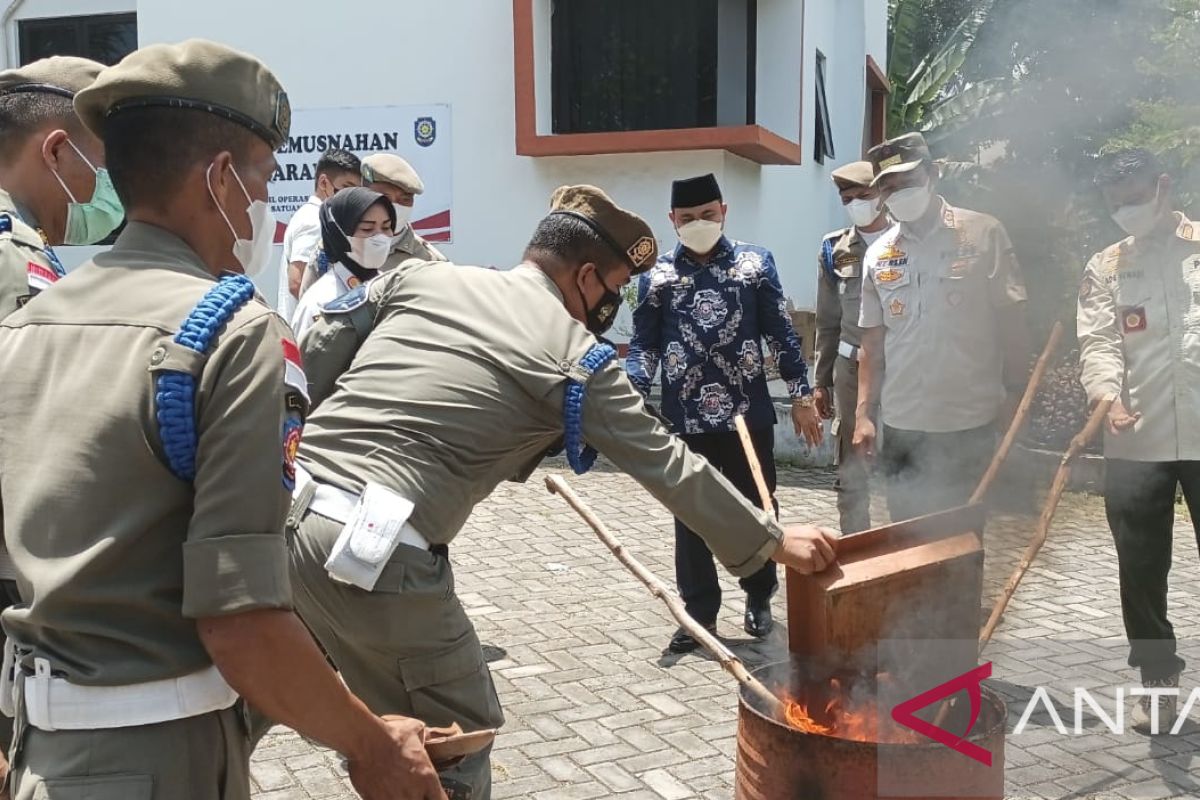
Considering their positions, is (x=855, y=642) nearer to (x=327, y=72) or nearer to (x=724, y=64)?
(x=724, y=64)

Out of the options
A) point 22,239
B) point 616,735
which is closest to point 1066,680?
point 616,735

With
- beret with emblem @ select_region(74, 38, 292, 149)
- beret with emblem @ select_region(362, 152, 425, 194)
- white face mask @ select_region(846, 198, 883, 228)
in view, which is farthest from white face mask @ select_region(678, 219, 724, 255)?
beret with emblem @ select_region(74, 38, 292, 149)

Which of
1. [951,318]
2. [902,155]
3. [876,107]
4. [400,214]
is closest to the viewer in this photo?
[951,318]

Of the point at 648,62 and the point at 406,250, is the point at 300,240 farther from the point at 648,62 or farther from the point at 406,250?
the point at 648,62

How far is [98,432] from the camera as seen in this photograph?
4.93ft

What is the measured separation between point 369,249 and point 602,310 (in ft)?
7.56

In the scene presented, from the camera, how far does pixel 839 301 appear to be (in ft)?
21.1

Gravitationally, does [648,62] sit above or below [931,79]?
below

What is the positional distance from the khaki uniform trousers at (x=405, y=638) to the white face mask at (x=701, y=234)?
2927mm

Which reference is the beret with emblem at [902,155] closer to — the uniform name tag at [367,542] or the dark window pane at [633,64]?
the uniform name tag at [367,542]

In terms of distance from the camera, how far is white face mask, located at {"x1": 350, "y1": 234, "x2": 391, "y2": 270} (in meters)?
5.03

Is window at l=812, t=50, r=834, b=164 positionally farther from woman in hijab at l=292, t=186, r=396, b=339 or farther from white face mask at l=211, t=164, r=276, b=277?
white face mask at l=211, t=164, r=276, b=277

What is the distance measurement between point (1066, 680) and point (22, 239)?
4.33 metres

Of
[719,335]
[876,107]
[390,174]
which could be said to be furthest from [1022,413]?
[876,107]
